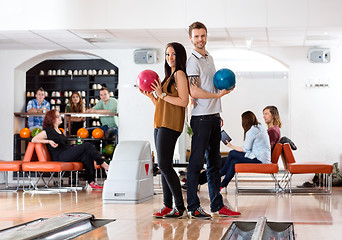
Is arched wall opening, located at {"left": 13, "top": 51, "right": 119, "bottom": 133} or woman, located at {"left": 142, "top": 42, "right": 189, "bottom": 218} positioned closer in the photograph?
woman, located at {"left": 142, "top": 42, "right": 189, "bottom": 218}

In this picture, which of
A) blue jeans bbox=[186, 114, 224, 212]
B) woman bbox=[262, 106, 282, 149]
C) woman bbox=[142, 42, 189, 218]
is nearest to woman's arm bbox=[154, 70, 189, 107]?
woman bbox=[142, 42, 189, 218]

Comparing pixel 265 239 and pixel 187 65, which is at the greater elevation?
pixel 187 65

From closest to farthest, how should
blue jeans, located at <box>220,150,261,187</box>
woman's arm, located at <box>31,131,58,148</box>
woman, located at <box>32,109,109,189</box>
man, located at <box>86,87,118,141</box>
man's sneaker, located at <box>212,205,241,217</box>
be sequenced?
man's sneaker, located at <box>212,205,241,217</box> → blue jeans, located at <box>220,150,261,187</box> → woman's arm, located at <box>31,131,58,148</box> → woman, located at <box>32,109,109,189</box> → man, located at <box>86,87,118,141</box>

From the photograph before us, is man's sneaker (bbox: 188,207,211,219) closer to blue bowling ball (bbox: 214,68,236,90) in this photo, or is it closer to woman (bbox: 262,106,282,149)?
blue bowling ball (bbox: 214,68,236,90)


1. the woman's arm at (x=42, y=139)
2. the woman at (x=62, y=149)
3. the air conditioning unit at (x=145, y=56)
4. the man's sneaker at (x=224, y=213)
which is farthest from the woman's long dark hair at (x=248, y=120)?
the air conditioning unit at (x=145, y=56)

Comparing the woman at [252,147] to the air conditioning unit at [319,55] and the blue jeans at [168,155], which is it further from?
the air conditioning unit at [319,55]

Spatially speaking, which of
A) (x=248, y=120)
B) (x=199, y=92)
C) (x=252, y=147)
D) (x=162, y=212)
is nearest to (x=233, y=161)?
(x=252, y=147)

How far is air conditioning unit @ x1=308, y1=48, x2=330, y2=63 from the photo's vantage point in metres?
10.9

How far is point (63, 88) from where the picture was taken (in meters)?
15.6

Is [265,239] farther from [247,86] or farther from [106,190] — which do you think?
[247,86]

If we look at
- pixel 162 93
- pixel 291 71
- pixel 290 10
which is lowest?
pixel 162 93

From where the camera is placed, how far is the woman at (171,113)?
15.6ft

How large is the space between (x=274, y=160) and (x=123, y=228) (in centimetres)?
468

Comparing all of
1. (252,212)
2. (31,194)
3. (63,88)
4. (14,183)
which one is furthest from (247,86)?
(252,212)
